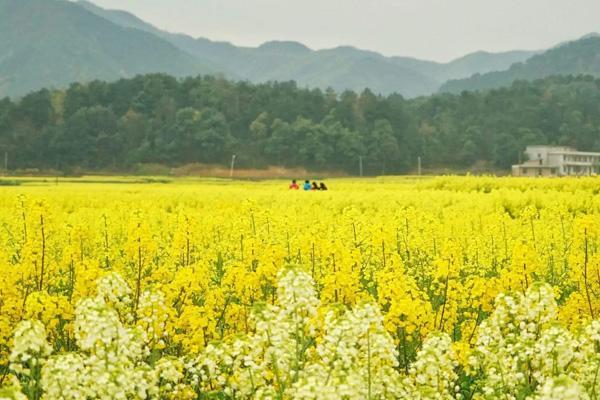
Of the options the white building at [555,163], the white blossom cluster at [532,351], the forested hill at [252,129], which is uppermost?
the forested hill at [252,129]

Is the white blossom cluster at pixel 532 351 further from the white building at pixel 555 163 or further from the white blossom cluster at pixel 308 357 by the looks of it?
the white building at pixel 555 163

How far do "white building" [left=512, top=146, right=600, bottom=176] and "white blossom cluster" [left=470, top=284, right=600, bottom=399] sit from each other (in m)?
119

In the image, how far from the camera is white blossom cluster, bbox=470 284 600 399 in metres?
5.62

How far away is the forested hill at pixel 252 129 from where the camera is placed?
126m

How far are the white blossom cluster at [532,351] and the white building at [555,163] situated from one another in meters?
119

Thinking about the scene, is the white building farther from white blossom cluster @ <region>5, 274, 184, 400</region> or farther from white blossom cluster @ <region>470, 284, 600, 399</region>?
white blossom cluster @ <region>5, 274, 184, 400</region>

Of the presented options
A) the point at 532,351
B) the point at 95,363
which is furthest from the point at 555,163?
the point at 95,363

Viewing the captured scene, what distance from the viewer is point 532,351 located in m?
5.92

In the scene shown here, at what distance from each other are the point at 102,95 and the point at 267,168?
1467 inches

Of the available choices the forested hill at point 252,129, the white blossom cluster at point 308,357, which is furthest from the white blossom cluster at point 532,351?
the forested hill at point 252,129

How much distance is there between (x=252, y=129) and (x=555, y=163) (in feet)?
188

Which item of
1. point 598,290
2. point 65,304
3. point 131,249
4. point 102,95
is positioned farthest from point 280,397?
point 102,95

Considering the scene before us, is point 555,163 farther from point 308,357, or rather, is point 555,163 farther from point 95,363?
point 95,363

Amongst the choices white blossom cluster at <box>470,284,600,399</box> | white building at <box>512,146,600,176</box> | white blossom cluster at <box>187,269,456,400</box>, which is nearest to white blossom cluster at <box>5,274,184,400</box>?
white blossom cluster at <box>187,269,456,400</box>
